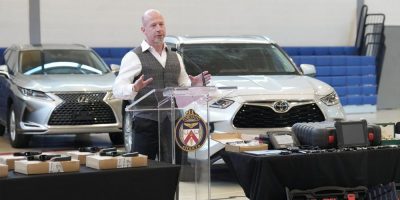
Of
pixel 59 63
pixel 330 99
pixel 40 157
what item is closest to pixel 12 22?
pixel 59 63

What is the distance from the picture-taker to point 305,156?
17.4 feet

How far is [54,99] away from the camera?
10.6 metres

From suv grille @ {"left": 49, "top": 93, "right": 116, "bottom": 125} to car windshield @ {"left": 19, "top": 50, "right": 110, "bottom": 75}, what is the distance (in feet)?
3.52

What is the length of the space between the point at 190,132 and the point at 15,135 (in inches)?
236

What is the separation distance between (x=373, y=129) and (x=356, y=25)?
1434 centimetres

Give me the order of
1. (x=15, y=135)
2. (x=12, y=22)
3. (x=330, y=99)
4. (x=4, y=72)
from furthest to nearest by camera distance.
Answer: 1. (x=12, y=22)
2. (x=4, y=72)
3. (x=15, y=135)
4. (x=330, y=99)

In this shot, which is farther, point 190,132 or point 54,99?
point 54,99

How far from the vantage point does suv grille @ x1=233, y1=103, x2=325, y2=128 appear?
8.13 m

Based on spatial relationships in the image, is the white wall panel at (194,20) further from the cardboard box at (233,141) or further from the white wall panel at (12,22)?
the cardboard box at (233,141)

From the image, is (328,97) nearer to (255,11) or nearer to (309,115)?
(309,115)

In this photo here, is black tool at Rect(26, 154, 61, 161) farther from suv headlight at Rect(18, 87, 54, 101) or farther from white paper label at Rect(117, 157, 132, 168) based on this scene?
suv headlight at Rect(18, 87, 54, 101)

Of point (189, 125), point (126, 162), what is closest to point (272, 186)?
point (189, 125)

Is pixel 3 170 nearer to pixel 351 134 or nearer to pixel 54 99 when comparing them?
pixel 351 134

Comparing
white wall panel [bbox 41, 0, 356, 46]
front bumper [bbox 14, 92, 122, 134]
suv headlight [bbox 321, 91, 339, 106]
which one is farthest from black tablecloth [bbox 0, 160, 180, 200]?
white wall panel [bbox 41, 0, 356, 46]
